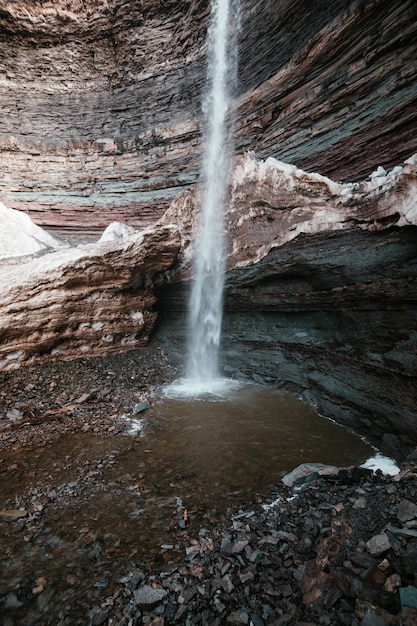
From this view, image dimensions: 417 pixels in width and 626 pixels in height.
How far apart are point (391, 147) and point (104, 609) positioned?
374 inches

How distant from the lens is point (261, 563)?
271cm

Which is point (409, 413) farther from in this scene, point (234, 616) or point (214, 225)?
point (214, 225)

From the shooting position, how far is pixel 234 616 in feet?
7.36

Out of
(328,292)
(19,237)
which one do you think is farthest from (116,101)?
(328,292)

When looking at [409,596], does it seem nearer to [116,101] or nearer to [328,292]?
[328,292]

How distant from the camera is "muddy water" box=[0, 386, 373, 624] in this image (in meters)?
2.83

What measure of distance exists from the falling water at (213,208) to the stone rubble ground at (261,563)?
5782mm

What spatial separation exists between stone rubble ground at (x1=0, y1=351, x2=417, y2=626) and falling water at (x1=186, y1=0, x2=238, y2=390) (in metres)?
5.78

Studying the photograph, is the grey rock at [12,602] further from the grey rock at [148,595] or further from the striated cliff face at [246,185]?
the striated cliff face at [246,185]

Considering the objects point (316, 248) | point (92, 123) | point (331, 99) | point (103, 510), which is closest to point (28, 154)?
point (92, 123)

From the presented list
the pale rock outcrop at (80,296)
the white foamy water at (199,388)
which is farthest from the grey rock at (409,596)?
the pale rock outcrop at (80,296)

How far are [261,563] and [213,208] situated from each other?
30.7 feet

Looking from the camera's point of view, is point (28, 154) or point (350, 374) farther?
point (28, 154)

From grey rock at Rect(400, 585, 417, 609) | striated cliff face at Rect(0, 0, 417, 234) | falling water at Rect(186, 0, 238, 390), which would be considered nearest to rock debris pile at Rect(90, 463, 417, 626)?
grey rock at Rect(400, 585, 417, 609)
